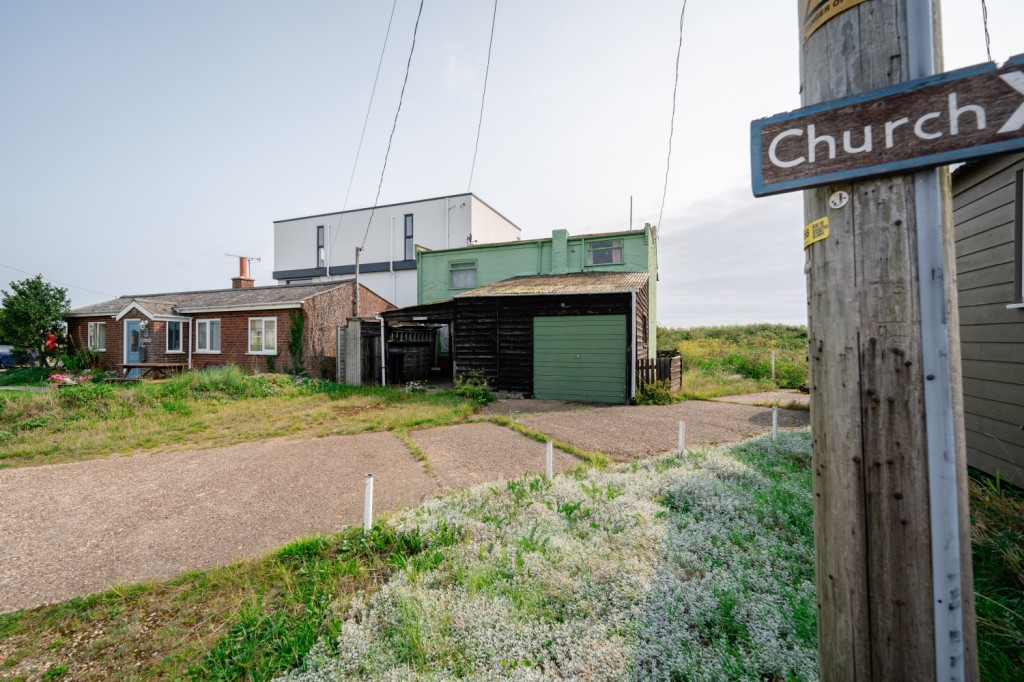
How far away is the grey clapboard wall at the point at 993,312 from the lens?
4586 millimetres

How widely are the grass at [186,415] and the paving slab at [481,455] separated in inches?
50.5

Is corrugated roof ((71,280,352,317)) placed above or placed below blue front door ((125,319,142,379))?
above

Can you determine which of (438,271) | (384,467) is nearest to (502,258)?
(438,271)

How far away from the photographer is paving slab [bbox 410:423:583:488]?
570 centimetres

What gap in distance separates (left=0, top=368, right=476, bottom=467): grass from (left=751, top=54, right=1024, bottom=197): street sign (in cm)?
851

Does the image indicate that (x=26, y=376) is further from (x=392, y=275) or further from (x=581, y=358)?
(x=581, y=358)

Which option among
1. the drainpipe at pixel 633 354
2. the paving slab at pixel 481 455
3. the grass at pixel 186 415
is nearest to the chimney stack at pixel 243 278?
the grass at pixel 186 415

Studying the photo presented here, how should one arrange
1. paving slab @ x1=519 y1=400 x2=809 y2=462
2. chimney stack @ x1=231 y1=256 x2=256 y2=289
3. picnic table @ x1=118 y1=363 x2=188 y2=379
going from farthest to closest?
chimney stack @ x1=231 y1=256 x2=256 y2=289
picnic table @ x1=118 y1=363 x2=188 y2=379
paving slab @ x1=519 y1=400 x2=809 y2=462

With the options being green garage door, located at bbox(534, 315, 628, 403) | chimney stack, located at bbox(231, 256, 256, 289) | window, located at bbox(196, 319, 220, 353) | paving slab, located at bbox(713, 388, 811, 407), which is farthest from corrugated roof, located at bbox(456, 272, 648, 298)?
chimney stack, located at bbox(231, 256, 256, 289)

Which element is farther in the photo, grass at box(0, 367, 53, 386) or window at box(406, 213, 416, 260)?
window at box(406, 213, 416, 260)

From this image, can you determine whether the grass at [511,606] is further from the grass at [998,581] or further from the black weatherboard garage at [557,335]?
the black weatherboard garage at [557,335]

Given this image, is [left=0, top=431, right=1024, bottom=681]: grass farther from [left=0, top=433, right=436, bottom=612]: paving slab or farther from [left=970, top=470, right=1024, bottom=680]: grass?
[left=0, top=433, right=436, bottom=612]: paving slab

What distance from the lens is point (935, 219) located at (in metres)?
1.33

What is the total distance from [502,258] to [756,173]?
56.4 feet
